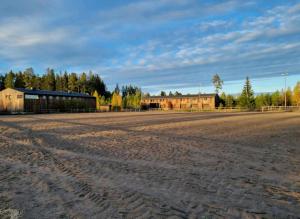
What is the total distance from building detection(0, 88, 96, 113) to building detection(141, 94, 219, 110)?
40434mm

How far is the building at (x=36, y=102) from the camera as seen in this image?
66812 millimetres

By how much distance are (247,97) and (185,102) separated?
→ 3489 centimetres

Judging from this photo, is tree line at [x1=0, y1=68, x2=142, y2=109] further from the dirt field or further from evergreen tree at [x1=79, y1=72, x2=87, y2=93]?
the dirt field

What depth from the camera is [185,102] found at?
378 feet

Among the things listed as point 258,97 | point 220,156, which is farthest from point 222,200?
point 258,97

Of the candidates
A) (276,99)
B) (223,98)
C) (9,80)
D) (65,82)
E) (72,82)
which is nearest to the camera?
(276,99)

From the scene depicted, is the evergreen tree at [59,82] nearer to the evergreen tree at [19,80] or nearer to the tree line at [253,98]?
the evergreen tree at [19,80]

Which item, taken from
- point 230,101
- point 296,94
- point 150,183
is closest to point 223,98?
point 230,101

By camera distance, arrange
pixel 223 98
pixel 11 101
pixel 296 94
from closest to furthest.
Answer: pixel 11 101
pixel 296 94
pixel 223 98

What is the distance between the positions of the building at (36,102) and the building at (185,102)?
133 ft

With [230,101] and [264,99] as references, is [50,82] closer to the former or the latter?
[230,101]

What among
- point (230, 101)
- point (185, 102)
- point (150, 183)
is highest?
point (230, 101)

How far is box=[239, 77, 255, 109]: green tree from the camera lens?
8275cm

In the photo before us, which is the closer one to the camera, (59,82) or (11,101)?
(11,101)
